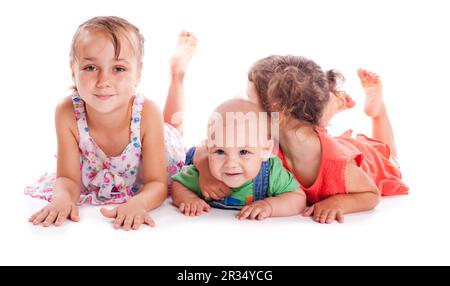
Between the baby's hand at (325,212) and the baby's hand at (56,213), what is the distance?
26.5 inches

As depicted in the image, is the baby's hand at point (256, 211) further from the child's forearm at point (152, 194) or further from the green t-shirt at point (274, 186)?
→ the child's forearm at point (152, 194)

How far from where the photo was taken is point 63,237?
5.78 feet

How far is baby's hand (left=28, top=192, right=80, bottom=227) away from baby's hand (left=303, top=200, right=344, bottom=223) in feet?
2.21

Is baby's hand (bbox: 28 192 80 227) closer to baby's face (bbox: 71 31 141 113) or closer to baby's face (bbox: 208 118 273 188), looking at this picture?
baby's face (bbox: 71 31 141 113)

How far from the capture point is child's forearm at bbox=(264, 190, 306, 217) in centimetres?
195

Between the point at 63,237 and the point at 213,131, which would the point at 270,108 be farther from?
the point at 63,237

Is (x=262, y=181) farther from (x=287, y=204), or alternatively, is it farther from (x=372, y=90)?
(x=372, y=90)

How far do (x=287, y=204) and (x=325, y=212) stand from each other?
112 mm

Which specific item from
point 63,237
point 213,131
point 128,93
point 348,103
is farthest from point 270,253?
point 348,103

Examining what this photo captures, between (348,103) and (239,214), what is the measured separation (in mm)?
671

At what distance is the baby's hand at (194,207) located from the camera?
6.45 feet
